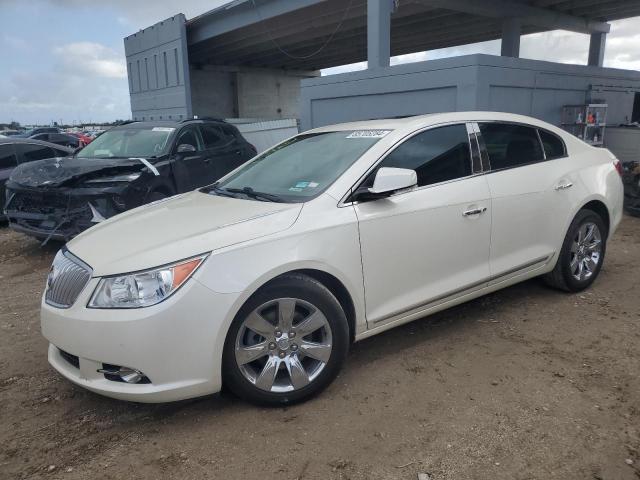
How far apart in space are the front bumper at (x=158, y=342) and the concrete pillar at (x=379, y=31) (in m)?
9.42

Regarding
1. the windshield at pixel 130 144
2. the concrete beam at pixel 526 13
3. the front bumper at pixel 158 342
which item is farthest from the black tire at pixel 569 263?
the concrete beam at pixel 526 13

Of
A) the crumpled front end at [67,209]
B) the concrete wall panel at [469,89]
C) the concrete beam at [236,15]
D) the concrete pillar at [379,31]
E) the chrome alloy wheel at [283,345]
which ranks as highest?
the concrete beam at [236,15]

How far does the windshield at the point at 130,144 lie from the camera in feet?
24.1

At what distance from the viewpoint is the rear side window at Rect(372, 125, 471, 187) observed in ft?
11.5

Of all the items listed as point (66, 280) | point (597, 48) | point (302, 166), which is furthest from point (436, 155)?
point (597, 48)

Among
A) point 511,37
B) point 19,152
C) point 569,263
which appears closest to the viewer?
point 569,263

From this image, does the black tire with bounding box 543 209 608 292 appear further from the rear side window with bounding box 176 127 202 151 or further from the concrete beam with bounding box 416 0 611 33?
the concrete beam with bounding box 416 0 611 33

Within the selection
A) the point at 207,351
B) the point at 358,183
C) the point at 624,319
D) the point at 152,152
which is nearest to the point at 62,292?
the point at 207,351

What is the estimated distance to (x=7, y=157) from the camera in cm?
886

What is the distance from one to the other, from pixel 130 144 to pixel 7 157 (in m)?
2.89

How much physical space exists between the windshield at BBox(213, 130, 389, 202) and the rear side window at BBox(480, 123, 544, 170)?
950 mm

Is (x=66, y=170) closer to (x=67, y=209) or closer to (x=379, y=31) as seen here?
(x=67, y=209)

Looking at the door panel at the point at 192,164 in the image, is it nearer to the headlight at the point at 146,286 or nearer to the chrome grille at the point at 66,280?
the chrome grille at the point at 66,280

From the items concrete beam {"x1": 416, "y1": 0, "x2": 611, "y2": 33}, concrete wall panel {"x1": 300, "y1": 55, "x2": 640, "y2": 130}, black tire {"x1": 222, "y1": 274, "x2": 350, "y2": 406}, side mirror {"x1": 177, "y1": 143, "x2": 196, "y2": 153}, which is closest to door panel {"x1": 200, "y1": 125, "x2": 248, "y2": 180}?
side mirror {"x1": 177, "y1": 143, "x2": 196, "y2": 153}
